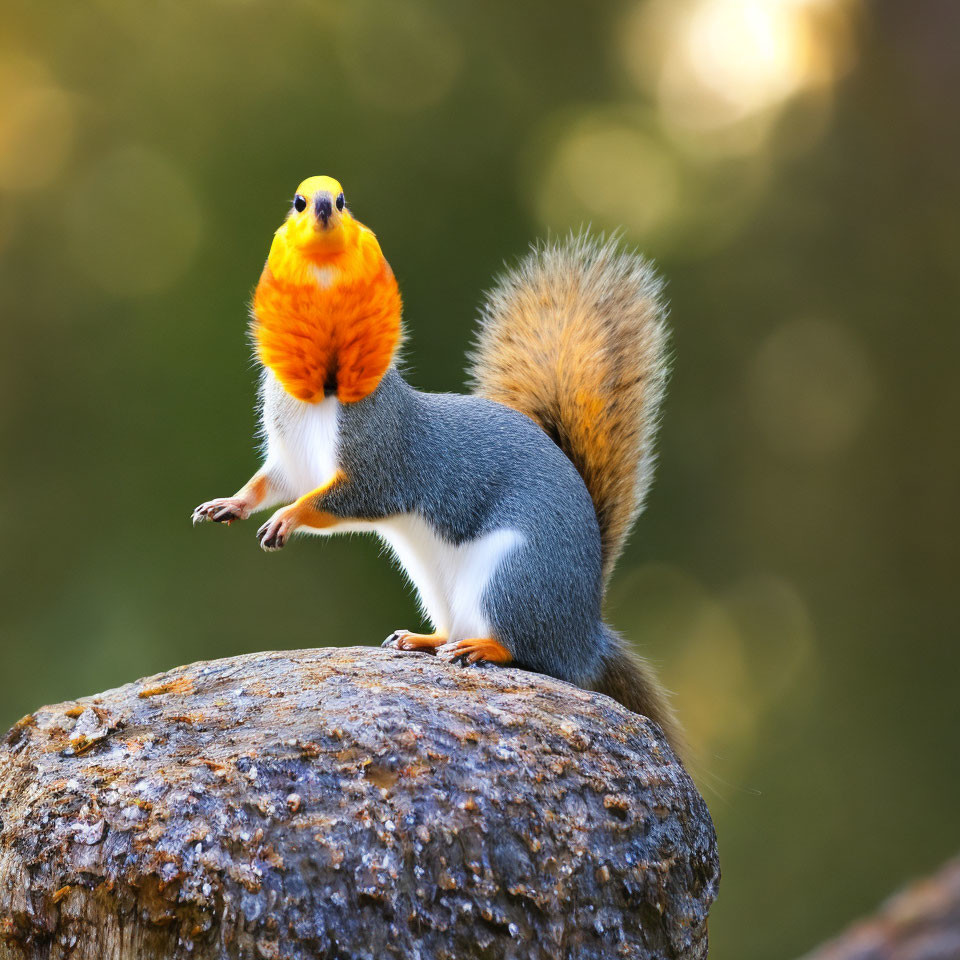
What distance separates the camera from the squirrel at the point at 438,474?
4.99 ft

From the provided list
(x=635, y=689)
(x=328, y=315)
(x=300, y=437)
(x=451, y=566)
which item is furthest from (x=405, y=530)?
(x=635, y=689)

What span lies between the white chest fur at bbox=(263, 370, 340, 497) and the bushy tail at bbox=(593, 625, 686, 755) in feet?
1.79

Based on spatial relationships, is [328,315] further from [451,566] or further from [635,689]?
[635,689]

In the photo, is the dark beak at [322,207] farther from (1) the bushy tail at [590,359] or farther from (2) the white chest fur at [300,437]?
(1) the bushy tail at [590,359]

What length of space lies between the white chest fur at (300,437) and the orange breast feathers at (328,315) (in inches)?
1.2

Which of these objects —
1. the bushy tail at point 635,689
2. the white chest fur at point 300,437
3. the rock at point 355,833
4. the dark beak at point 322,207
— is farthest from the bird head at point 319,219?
the bushy tail at point 635,689

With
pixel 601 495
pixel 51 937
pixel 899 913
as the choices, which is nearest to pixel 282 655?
pixel 51 937

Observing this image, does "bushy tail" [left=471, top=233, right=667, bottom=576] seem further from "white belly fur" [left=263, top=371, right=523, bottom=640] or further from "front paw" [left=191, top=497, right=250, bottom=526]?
"front paw" [left=191, top=497, right=250, bottom=526]

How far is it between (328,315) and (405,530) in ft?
1.13

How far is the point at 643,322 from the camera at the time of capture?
78.0 inches

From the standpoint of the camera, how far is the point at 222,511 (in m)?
1.59

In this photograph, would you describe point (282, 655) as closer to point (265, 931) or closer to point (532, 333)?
point (265, 931)

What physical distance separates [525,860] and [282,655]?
1.71 feet

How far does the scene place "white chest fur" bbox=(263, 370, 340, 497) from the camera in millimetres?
1589
